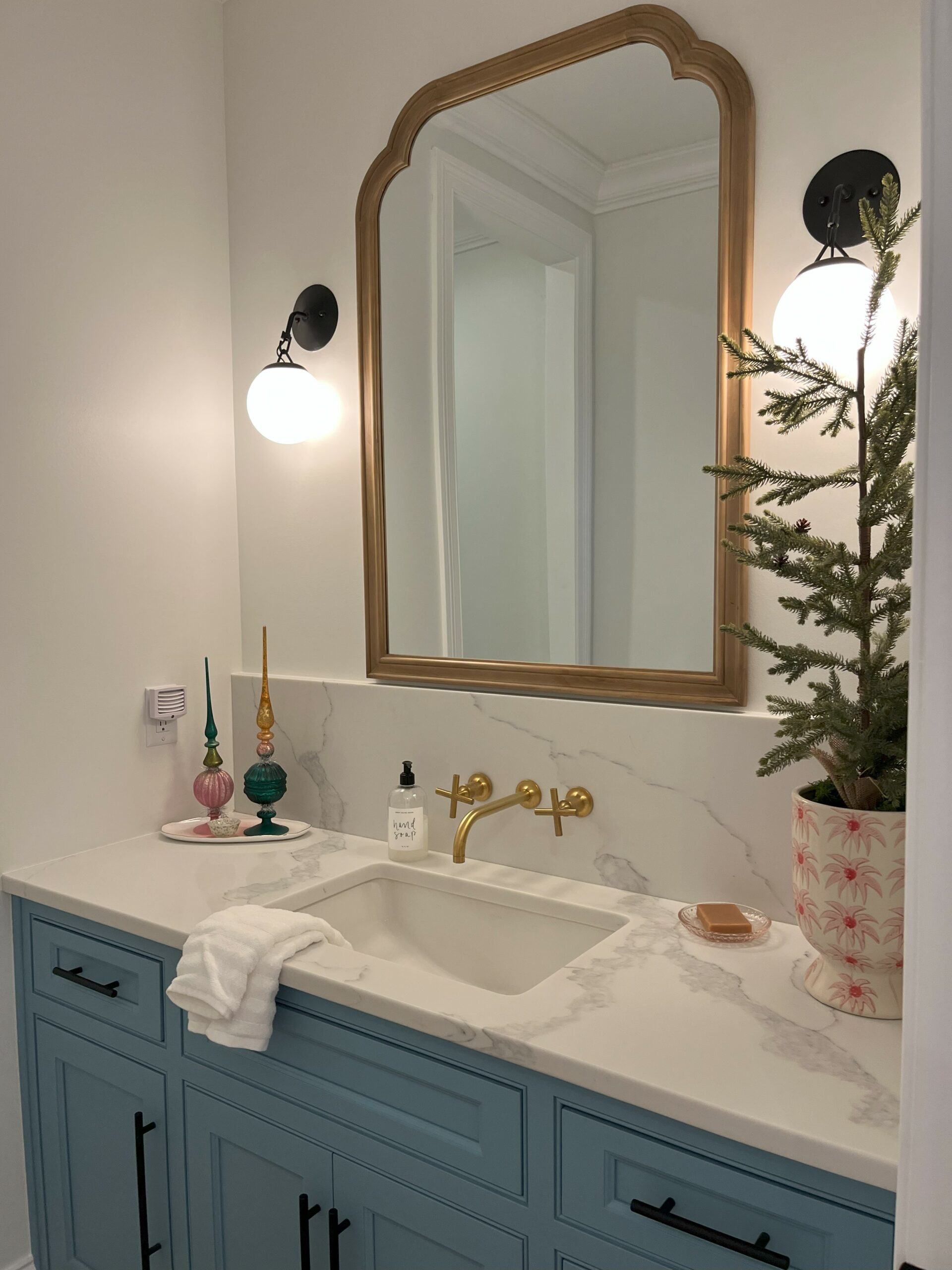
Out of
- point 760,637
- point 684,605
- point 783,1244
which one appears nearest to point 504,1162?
point 783,1244

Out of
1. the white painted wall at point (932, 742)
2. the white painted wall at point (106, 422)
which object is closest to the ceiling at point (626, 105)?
the white painted wall at point (106, 422)

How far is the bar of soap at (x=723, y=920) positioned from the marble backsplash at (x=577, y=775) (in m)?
0.07

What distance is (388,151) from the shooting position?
1791mm

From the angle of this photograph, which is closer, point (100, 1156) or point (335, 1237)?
point (335, 1237)

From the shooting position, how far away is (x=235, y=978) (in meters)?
1.25

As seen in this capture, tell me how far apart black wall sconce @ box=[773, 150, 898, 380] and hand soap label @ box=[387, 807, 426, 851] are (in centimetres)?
102

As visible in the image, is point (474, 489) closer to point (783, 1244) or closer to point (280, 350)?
point (280, 350)

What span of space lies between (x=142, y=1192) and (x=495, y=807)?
33.6 inches

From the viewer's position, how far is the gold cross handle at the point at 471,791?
5.52 ft

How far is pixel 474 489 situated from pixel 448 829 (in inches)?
25.8

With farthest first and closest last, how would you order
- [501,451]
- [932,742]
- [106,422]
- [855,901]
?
[106,422] → [501,451] → [855,901] → [932,742]

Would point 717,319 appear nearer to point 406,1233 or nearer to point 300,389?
point 300,389

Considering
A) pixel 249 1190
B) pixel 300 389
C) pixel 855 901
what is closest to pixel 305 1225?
pixel 249 1190

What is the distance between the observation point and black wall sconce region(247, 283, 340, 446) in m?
1.90
